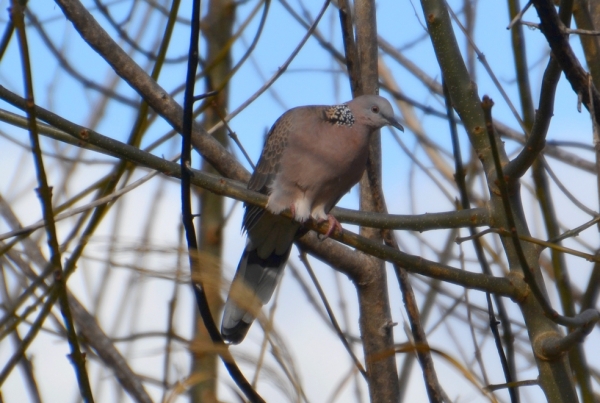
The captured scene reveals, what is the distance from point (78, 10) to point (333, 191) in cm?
154

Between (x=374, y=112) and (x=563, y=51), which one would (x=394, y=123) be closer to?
(x=374, y=112)

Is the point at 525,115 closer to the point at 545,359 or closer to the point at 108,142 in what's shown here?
the point at 545,359

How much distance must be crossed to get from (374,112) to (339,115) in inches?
7.1

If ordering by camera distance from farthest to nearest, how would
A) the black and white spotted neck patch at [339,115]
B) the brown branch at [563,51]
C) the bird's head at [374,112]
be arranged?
the black and white spotted neck patch at [339,115] < the bird's head at [374,112] < the brown branch at [563,51]

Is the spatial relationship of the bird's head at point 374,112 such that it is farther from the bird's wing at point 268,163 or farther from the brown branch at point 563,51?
the brown branch at point 563,51

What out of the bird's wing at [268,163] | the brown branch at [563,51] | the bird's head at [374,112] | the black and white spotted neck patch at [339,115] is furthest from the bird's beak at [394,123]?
the brown branch at [563,51]

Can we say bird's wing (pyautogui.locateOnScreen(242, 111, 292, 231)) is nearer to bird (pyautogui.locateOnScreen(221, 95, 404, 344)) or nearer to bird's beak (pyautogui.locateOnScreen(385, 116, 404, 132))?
bird (pyautogui.locateOnScreen(221, 95, 404, 344))

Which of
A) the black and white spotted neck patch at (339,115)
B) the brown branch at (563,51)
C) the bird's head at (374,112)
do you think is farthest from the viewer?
the black and white spotted neck patch at (339,115)

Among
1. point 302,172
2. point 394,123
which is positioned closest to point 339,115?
point 394,123

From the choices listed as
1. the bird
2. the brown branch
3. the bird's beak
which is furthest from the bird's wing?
the brown branch

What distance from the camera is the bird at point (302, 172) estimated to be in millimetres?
3570

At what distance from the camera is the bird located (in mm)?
3570

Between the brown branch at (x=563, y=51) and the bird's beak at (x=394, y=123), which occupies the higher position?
the bird's beak at (x=394, y=123)

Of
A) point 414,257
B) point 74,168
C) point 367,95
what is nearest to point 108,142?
point 414,257
